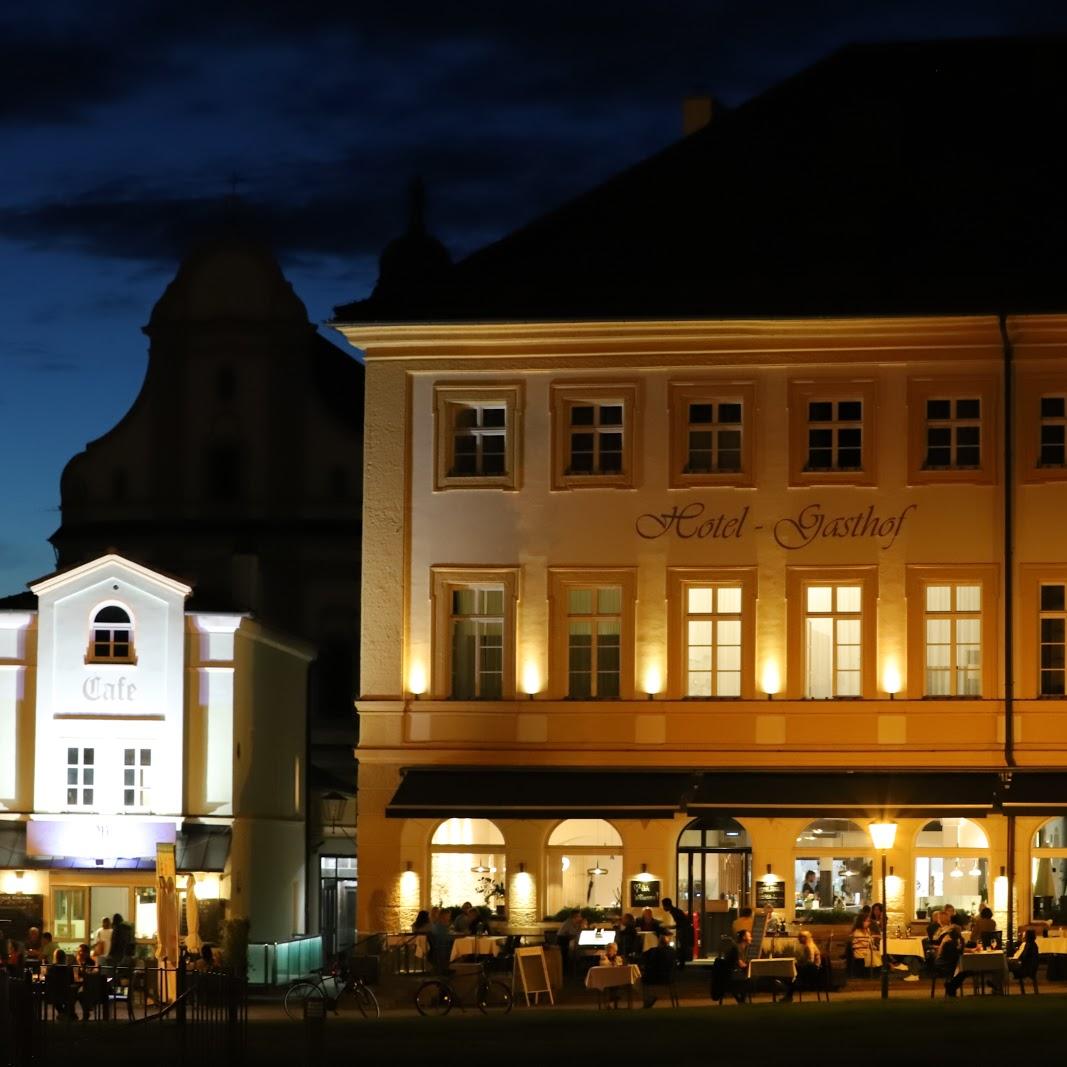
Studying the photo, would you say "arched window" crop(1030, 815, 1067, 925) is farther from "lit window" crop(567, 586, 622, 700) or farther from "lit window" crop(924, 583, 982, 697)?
"lit window" crop(567, 586, 622, 700)

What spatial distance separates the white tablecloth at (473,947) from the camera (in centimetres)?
4241

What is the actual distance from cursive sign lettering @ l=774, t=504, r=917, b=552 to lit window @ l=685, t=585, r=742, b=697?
44.3 inches

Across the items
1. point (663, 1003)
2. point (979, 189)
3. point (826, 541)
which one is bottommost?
point (663, 1003)

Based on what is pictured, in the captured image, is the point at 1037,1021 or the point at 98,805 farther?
the point at 98,805

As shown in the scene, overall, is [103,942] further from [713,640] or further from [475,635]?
[713,640]

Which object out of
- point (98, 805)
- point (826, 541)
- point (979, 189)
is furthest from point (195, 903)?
point (979, 189)

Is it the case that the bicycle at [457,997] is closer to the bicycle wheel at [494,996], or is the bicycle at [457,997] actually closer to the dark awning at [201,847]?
the bicycle wheel at [494,996]

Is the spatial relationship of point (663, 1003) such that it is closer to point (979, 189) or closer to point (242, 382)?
point (979, 189)

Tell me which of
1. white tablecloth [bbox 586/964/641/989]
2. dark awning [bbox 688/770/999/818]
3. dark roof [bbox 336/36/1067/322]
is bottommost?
white tablecloth [bbox 586/964/641/989]

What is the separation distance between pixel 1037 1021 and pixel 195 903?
22.7 meters

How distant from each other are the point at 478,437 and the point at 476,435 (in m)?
0.05

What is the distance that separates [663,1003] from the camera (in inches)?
1604

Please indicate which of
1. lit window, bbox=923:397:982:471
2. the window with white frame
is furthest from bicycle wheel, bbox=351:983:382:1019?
lit window, bbox=923:397:982:471

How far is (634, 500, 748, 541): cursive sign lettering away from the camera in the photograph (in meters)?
47.0
